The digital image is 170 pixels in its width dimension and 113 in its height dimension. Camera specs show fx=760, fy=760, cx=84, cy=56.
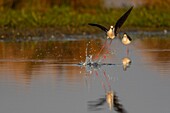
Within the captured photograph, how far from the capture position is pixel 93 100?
8953 millimetres

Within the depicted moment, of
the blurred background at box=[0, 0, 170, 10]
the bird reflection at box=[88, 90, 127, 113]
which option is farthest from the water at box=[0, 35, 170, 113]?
the blurred background at box=[0, 0, 170, 10]

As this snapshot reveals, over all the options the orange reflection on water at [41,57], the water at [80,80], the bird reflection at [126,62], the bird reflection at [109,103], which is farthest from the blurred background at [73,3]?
the bird reflection at [109,103]

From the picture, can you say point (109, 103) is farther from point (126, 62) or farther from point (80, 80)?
point (126, 62)

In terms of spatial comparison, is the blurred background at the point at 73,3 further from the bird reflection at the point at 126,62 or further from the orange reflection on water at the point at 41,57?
the bird reflection at the point at 126,62

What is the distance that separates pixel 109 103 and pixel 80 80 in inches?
73.7

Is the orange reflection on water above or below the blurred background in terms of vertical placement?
below

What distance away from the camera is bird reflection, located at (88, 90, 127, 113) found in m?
8.42

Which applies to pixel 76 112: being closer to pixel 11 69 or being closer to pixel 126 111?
pixel 126 111

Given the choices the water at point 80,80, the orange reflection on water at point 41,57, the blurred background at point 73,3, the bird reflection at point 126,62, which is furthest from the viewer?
the blurred background at point 73,3

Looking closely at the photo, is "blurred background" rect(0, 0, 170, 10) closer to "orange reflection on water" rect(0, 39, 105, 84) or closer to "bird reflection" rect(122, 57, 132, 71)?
"orange reflection on water" rect(0, 39, 105, 84)

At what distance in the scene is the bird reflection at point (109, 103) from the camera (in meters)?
8.42

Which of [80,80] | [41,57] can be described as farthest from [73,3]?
[80,80]

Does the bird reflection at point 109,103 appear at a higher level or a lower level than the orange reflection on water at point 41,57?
lower

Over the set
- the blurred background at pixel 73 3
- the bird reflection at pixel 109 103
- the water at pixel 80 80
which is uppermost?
the blurred background at pixel 73 3
